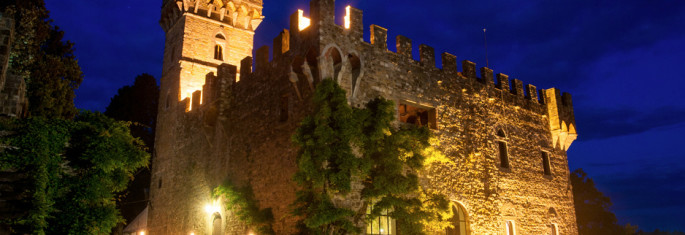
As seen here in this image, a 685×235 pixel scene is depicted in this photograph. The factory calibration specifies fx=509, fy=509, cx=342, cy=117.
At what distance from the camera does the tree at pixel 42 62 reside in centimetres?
1653

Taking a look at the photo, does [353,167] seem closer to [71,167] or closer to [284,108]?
[284,108]

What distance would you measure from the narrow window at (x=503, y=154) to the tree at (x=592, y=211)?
1791 centimetres

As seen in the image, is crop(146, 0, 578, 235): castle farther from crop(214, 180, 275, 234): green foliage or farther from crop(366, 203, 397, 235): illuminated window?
crop(214, 180, 275, 234): green foliage

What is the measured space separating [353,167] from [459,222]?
4753 millimetres

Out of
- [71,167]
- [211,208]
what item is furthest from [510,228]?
[71,167]

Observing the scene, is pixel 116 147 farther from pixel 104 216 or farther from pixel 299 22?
pixel 299 22

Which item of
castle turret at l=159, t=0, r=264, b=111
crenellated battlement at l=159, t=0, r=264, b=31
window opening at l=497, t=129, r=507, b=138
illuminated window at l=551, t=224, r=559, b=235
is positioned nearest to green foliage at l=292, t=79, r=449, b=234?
window opening at l=497, t=129, r=507, b=138

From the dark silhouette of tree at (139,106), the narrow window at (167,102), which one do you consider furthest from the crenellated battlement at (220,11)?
the dark silhouette of tree at (139,106)

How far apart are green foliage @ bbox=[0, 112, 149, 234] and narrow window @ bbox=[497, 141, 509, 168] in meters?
11.1

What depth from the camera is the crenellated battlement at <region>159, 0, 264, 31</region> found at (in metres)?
22.2

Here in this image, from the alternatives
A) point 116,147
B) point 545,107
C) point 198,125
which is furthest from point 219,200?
point 545,107

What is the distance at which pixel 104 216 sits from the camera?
38.0 feet

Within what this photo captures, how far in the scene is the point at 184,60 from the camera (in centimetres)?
2142

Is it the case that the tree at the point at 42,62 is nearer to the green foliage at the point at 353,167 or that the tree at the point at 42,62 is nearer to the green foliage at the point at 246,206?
the green foliage at the point at 246,206
